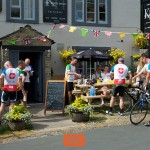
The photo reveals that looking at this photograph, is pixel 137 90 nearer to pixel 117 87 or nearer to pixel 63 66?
pixel 117 87

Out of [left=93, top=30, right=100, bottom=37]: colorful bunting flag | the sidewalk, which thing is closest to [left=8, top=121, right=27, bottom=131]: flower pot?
the sidewalk

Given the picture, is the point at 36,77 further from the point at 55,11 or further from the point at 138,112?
the point at 138,112

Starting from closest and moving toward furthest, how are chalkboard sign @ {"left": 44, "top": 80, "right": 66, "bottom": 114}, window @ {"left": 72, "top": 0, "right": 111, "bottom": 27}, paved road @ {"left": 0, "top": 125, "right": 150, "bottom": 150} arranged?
paved road @ {"left": 0, "top": 125, "right": 150, "bottom": 150}
chalkboard sign @ {"left": 44, "top": 80, "right": 66, "bottom": 114}
window @ {"left": 72, "top": 0, "right": 111, "bottom": 27}

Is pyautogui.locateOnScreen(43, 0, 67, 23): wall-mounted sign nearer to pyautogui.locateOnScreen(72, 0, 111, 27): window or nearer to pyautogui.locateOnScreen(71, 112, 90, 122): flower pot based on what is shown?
pyautogui.locateOnScreen(72, 0, 111, 27): window

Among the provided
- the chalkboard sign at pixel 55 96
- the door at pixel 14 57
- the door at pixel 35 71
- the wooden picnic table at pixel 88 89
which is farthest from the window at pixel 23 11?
the chalkboard sign at pixel 55 96

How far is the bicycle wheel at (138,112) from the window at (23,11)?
7267 millimetres

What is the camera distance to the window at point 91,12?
54.9 feet

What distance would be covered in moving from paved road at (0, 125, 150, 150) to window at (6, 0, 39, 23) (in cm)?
767

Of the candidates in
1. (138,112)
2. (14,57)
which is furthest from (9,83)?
(14,57)

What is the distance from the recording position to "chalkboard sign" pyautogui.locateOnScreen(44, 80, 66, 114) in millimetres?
11766

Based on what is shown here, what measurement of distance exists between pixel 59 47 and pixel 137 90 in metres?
4.82

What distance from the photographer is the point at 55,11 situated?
16062mm

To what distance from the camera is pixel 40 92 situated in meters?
15.2

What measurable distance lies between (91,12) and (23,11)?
11.1ft
